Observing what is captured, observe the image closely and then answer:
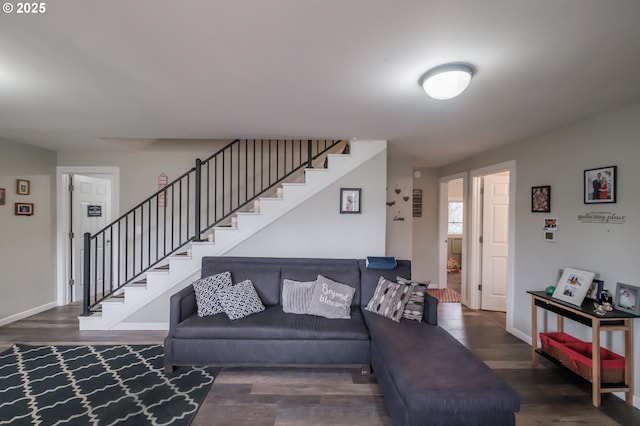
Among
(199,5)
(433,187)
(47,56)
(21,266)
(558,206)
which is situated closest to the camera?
(199,5)

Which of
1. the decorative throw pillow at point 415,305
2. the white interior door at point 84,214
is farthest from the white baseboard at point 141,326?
the decorative throw pillow at point 415,305

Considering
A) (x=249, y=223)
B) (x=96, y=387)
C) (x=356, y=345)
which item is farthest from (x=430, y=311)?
(x=96, y=387)

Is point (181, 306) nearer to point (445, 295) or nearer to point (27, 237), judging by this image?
point (27, 237)

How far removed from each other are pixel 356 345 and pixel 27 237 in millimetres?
4630

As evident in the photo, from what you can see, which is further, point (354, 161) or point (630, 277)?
point (354, 161)

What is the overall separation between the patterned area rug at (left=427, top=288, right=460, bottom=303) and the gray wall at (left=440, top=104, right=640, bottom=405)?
1328mm

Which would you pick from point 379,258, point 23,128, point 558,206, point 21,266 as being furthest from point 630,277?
point 21,266

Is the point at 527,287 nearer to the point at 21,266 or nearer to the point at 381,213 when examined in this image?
the point at 381,213

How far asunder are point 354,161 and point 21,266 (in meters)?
4.67

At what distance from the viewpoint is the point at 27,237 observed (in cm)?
393

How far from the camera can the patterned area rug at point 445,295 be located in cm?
484

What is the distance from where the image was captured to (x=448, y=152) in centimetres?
421

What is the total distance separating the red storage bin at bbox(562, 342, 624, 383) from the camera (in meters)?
2.22

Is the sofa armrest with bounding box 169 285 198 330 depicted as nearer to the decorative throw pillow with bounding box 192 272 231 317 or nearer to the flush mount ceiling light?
the decorative throw pillow with bounding box 192 272 231 317
